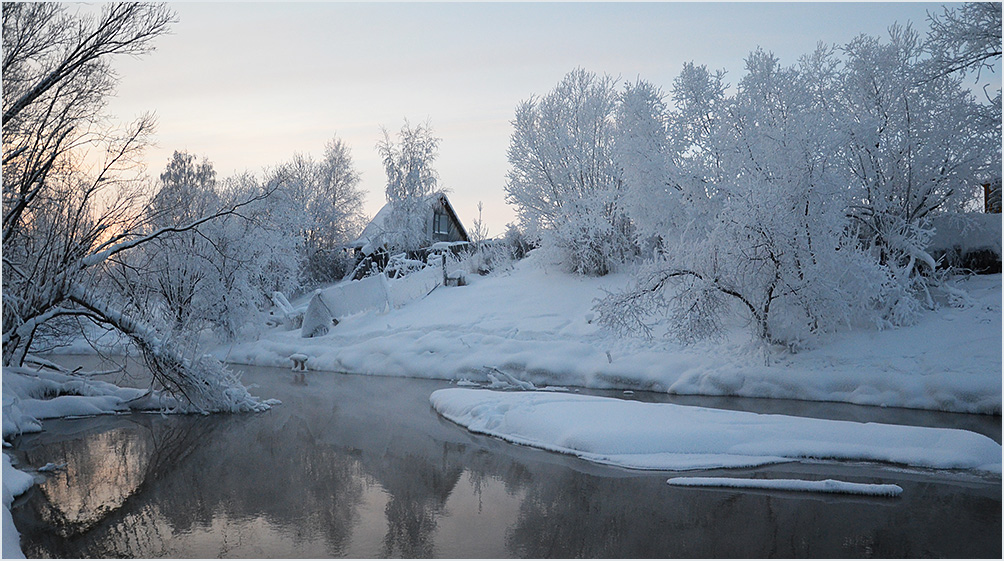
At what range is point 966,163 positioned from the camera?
16.2 m

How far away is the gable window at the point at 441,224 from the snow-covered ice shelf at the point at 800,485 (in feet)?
108

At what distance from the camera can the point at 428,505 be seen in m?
7.15

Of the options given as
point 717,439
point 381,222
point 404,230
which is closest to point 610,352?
point 717,439

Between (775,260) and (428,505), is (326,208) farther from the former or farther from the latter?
(428,505)

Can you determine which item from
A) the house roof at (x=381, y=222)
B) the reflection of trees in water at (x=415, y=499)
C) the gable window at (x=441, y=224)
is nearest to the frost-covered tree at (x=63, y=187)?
the reflection of trees in water at (x=415, y=499)

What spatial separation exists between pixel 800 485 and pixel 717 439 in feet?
5.29

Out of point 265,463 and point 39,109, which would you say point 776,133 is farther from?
point 39,109

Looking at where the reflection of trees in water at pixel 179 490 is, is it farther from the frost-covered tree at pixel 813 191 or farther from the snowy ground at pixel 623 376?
the frost-covered tree at pixel 813 191

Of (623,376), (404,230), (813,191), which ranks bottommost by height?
(623,376)

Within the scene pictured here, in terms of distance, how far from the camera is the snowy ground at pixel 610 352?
41.9 feet

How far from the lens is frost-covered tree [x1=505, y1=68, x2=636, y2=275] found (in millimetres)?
22906

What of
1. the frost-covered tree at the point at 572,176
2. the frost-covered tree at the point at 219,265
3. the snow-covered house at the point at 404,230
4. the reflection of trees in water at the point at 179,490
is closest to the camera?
the reflection of trees in water at the point at 179,490

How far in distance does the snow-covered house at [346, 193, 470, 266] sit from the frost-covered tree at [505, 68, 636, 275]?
35.6ft

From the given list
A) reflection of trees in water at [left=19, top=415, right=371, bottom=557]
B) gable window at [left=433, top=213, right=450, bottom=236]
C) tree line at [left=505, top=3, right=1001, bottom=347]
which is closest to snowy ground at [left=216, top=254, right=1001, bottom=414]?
tree line at [left=505, top=3, right=1001, bottom=347]
